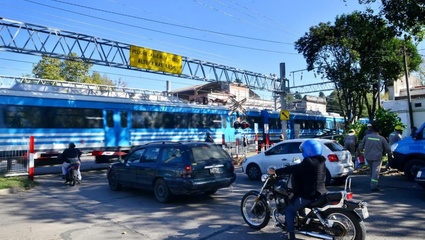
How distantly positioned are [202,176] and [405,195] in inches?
202

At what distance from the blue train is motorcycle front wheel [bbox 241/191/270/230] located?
10.9 meters

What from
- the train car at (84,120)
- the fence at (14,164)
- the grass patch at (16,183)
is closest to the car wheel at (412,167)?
the train car at (84,120)

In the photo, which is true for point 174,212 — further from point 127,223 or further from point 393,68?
point 393,68

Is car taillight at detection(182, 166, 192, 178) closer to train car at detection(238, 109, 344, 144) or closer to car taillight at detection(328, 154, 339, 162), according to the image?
car taillight at detection(328, 154, 339, 162)

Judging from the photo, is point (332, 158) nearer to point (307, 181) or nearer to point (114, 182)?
point (307, 181)

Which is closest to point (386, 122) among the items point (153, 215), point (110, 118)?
point (110, 118)

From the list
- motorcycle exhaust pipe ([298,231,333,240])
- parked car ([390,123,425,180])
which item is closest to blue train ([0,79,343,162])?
parked car ([390,123,425,180])

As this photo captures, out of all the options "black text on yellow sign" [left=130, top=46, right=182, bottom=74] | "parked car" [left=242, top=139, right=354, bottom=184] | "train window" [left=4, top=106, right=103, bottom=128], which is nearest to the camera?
"parked car" [left=242, top=139, right=354, bottom=184]

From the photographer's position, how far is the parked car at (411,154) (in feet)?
35.4

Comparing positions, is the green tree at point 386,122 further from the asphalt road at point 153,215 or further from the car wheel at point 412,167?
the asphalt road at point 153,215

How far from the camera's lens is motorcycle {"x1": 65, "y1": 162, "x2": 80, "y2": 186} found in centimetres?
1220

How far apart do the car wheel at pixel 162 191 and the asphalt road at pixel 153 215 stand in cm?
17

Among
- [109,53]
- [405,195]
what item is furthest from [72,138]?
[405,195]

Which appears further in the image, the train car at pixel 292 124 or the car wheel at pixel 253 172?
the train car at pixel 292 124
